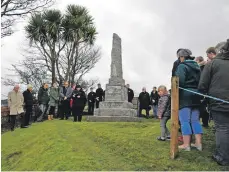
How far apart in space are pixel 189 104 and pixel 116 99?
29.6ft

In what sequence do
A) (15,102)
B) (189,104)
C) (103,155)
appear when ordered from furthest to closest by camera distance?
(15,102) → (189,104) → (103,155)

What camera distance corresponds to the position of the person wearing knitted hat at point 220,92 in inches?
199

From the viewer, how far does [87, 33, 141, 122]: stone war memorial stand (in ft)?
43.7

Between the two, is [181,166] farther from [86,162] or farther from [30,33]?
[30,33]

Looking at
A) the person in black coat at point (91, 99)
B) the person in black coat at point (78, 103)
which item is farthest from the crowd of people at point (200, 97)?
the person in black coat at point (91, 99)

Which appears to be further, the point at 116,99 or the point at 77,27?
the point at 77,27

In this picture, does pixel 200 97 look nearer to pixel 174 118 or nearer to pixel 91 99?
pixel 174 118

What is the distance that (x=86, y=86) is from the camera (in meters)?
35.6

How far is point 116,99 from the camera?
14.7 meters

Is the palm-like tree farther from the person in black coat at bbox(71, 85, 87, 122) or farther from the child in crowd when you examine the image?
the child in crowd

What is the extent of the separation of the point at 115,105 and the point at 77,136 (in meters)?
6.69

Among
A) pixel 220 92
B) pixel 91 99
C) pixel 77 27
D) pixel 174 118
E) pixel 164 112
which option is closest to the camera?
pixel 220 92

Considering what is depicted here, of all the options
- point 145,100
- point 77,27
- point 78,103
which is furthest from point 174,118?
point 77,27

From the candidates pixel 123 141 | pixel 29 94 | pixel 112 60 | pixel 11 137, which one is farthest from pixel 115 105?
pixel 123 141
